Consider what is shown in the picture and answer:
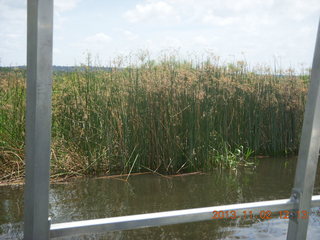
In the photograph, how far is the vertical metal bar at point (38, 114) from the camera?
843mm

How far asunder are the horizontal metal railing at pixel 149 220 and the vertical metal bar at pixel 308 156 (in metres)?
0.04

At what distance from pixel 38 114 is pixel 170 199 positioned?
192 centimetres

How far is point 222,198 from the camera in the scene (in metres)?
2.71

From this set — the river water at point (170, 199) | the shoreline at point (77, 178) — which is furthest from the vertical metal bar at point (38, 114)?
the shoreline at point (77, 178)

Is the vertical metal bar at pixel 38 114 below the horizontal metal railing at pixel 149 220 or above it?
above

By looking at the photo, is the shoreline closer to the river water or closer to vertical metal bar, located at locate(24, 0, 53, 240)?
the river water

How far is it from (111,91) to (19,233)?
1.58 meters

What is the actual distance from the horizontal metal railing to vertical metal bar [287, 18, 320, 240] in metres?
0.04

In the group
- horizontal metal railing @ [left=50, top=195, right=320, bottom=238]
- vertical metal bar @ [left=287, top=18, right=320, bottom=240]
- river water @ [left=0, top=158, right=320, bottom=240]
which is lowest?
river water @ [left=0, top=158, right=320, bottom=240]

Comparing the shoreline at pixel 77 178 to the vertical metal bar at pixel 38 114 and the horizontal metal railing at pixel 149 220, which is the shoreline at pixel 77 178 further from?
the vertical metal bar at pixel 38 114

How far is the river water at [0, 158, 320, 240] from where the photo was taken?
2.07 m

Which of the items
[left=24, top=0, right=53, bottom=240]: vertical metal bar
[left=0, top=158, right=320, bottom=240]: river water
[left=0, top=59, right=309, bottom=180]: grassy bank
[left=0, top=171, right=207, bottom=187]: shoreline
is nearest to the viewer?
[left=24, top=0, right=53, bottom=240]: vertical metal bar

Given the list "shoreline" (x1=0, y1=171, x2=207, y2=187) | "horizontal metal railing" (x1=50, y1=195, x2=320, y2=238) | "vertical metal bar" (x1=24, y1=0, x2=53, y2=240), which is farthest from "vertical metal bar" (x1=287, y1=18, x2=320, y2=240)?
"shoreline" (x1=0, y1=171, x2=207, y2=187)

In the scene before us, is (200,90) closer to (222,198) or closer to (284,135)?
(222,198)
